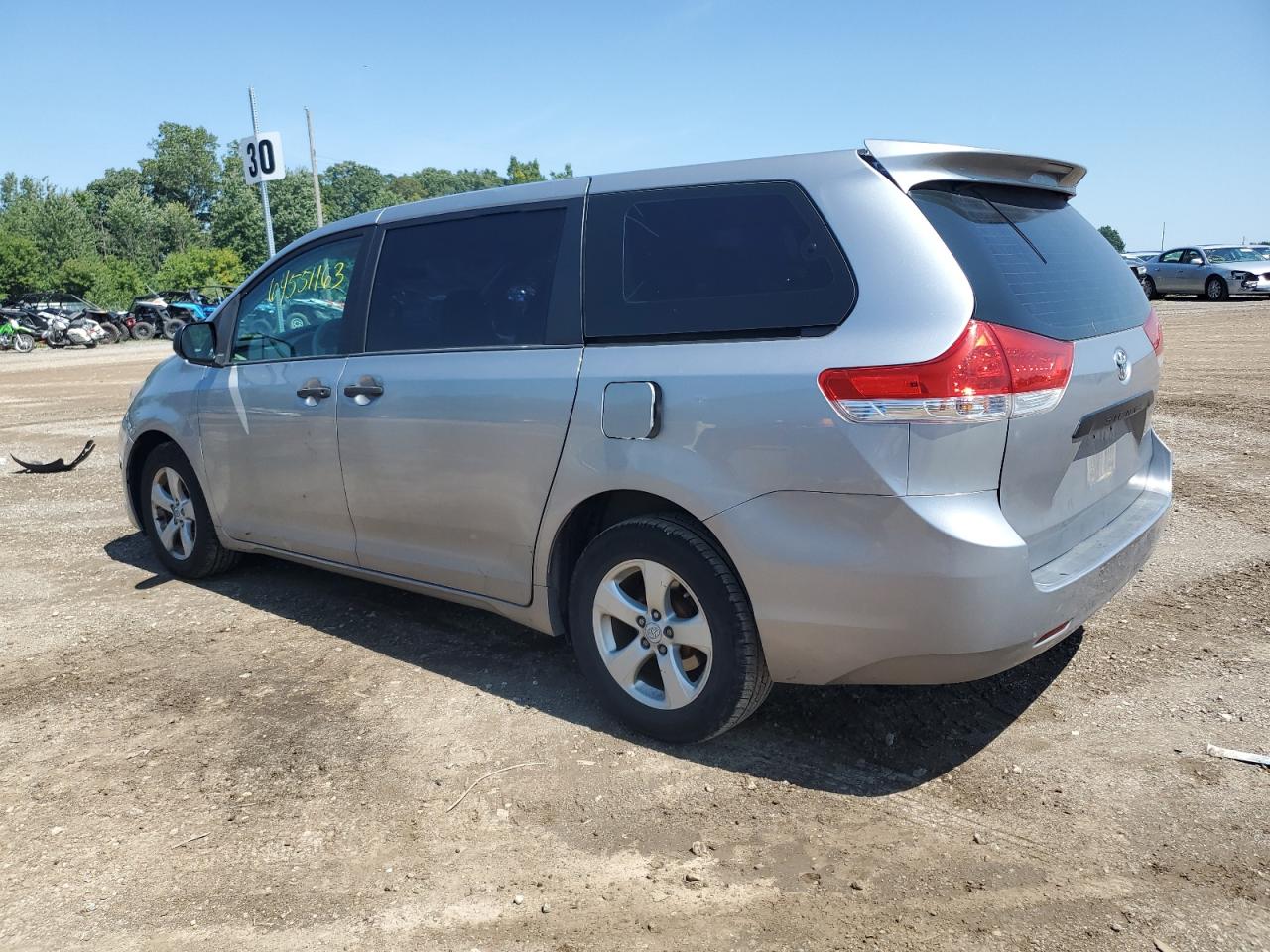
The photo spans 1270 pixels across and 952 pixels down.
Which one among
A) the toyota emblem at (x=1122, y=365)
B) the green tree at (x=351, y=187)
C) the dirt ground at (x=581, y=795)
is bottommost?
the dirt ground at (x=581, y=795)

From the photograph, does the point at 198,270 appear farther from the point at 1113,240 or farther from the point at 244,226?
the point at 1113,240

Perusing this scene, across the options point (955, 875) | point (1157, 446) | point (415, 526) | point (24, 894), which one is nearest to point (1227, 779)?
point (955, 875)

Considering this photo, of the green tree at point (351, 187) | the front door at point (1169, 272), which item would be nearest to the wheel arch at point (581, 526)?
the front door at point (1169, 272)

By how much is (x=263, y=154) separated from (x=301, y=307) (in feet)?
40.4

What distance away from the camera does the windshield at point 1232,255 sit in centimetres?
2612

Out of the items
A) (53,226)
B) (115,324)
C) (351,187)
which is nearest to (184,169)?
(351,187)

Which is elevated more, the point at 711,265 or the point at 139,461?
the point at 711,265

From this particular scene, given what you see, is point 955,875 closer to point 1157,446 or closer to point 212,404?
point 1157,446

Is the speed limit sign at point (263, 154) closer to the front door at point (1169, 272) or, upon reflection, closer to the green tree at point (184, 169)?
the front door at point (1169, 272)

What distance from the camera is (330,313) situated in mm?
4602

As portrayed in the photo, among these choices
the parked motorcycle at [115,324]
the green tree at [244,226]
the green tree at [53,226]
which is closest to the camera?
the parked motorcycle at [115,324]

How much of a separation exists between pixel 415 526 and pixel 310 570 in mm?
1935

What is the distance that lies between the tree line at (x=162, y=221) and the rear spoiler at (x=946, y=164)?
1572 centimetres

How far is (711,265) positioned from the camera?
3.32 m
